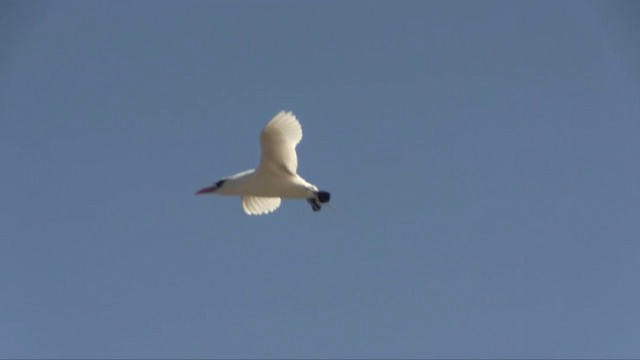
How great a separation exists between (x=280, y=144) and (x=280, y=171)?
0.59 m

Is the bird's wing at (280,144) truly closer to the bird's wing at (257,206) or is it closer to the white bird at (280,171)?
the white bird at (280,171)

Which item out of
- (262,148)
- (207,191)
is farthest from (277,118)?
(207,191)

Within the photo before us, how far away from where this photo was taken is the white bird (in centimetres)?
3606

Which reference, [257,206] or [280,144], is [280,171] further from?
[257,206]

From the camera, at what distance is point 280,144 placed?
36188 millimetres

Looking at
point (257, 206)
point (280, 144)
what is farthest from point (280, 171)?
point (257, 206)

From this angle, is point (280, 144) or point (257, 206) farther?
point (257, 206)

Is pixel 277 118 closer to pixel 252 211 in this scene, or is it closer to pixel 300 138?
pixel 300 138

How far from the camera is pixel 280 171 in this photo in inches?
1433

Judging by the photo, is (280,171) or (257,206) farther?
(257,206)

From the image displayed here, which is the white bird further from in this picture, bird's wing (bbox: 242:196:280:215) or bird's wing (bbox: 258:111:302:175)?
bird's wing (bbox: 242:196:280:215)

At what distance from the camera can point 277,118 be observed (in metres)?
36.0

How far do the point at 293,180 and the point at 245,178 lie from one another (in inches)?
47.4

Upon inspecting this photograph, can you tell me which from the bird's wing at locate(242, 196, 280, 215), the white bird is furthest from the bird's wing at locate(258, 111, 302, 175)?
the bird's wing at locate(242, 196, 280, 215)
